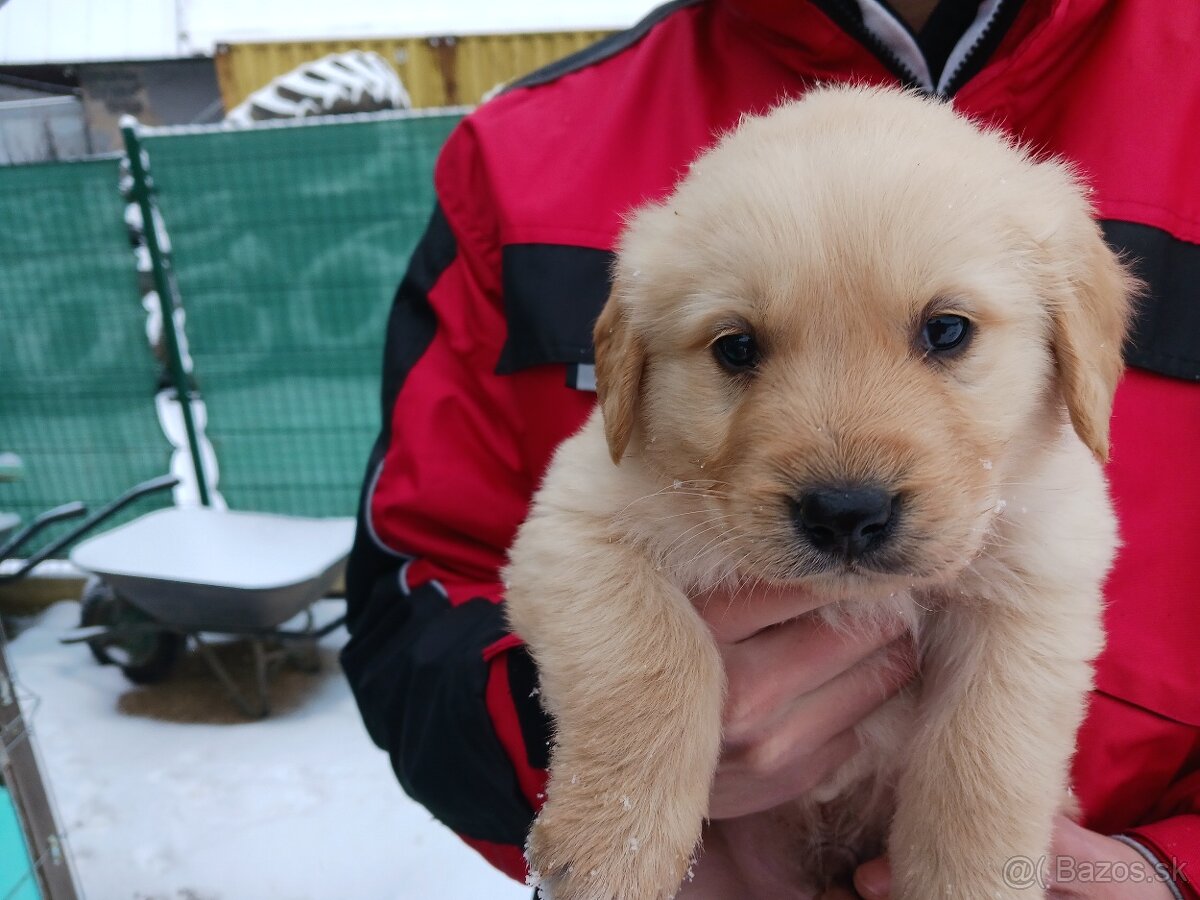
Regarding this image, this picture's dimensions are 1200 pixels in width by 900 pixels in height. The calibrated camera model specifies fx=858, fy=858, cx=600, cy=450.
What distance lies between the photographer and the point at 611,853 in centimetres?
136

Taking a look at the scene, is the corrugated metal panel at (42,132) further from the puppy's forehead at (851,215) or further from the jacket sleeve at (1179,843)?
the jacket sleeve at (1179,843)

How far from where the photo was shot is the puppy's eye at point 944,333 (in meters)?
1.32

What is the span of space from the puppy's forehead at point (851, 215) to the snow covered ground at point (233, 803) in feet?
9.79

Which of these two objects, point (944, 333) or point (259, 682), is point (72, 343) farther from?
point (944, 333)

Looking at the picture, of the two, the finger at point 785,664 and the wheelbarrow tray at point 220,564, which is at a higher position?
the finger at point 785,664

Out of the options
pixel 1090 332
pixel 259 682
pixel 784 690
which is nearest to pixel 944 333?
pixel 1090 332

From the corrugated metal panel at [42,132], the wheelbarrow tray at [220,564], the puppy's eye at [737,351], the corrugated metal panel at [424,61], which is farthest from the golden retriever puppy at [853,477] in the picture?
the corrugated metal panel at [424,61]

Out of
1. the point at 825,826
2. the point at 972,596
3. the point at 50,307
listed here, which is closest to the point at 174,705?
the point at 50,307

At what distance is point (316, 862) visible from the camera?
3799mm

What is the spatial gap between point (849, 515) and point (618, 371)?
1.69 feet

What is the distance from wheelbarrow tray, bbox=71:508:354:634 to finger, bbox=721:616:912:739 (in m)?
3.58

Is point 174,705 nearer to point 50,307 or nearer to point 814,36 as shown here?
point 50,307

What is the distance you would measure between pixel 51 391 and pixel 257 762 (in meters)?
3.29

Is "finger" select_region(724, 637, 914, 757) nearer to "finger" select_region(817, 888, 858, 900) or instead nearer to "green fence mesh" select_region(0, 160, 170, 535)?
"finger" select_region(817, 888, 858, 900)
